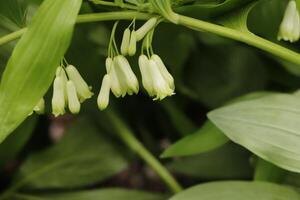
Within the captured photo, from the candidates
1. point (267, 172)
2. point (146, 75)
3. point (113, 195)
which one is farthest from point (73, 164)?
point (146, 75)

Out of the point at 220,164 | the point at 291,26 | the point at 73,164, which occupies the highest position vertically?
the point at 291,26

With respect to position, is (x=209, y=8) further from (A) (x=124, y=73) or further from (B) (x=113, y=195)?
(B) (x=113, y=195)

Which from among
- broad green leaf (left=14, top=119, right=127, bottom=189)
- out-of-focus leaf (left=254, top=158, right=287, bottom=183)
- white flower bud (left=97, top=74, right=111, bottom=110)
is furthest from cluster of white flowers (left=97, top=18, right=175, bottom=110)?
broad green leaf (left=14, top=119, right=127, bottom=189)

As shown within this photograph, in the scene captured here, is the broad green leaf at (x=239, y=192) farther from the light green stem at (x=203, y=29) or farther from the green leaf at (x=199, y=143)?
the light green stem at (x=203, y=29)

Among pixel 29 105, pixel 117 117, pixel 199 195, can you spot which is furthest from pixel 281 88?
pixel 29 105

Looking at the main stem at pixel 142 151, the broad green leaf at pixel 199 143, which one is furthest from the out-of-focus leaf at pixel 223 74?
the broad green leaf at pixel 199 143

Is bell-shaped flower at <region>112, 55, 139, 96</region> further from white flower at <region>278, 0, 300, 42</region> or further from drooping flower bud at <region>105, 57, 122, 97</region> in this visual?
white flower at <region>278, 0, 300, 42</region>

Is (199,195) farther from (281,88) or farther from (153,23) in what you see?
(281,88)
